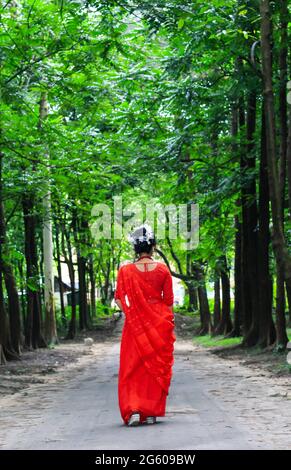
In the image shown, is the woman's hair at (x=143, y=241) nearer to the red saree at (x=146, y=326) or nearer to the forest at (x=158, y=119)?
the red saree at (x=146, y=326)

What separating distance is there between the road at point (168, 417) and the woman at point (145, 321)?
19.9 inches

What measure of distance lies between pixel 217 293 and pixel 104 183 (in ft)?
51.8

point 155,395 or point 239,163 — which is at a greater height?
point 239,163

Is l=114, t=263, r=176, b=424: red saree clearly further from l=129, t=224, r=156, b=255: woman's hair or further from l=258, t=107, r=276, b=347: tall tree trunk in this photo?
l=258, t=107, r=276, b=347: tall tree trunk

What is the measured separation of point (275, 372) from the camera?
17047mm

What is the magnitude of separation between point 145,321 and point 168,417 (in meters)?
1.20

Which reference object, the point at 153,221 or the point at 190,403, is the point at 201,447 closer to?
the point at 190,403

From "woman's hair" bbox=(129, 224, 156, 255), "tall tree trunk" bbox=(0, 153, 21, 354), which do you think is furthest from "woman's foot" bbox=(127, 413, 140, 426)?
"tall tree trunk" bbox=(0, 153, 21, 354)

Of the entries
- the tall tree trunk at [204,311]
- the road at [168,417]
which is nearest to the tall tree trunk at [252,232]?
the road at [168,417]

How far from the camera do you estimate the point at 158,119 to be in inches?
985

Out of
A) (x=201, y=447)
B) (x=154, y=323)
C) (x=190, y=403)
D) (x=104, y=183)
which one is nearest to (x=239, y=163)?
(x=104, y=183)

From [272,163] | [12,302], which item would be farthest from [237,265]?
[272,163]

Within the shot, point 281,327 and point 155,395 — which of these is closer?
point 155,395

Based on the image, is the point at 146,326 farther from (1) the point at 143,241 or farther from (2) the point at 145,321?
(1) the point at 143,241
